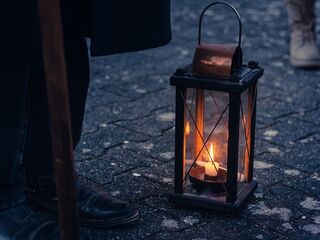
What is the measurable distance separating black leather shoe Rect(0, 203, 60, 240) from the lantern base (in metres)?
0.47

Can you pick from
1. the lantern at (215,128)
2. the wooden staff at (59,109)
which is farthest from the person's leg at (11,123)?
the lantern at (215,128)

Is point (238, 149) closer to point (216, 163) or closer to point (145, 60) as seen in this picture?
point (216, 163)

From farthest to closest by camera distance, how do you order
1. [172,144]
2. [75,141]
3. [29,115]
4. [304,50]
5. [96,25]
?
[304,50] → [172,144] → [75,141] → [29,115] → [96,25]

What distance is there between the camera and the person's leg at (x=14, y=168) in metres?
1.96

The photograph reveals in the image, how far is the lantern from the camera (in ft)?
6.98

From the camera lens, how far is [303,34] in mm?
4223

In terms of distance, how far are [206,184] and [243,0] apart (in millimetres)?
4008

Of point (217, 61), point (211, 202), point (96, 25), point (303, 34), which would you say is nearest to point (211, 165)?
point (211, 202)

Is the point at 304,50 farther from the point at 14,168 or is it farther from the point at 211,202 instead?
the point at 14,168

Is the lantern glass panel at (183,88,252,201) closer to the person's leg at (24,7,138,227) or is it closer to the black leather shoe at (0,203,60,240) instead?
the person's leg at (24,7,138,227)

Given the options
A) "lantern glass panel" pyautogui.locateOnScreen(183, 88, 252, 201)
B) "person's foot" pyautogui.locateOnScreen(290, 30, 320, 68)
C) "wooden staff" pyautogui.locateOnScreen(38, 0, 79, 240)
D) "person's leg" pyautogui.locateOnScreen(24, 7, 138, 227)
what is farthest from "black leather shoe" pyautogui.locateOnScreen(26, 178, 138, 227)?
"person's foot" pyautogui.locateOnScreen(290, 30, 320, 68)

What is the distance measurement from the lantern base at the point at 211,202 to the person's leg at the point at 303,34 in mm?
1881

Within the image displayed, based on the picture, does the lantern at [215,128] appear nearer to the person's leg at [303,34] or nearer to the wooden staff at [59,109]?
the wooden staff at [59,109]

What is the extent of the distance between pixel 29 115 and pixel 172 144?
1.03 metres
